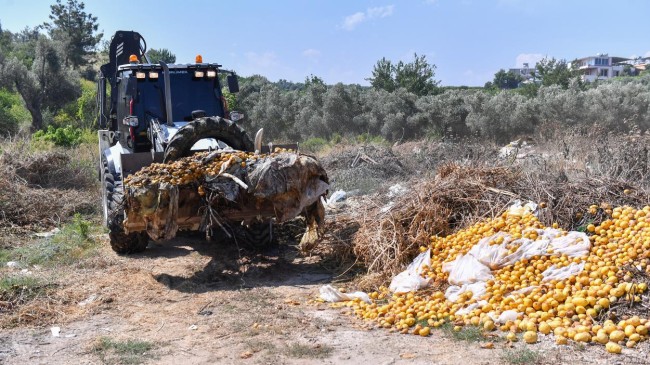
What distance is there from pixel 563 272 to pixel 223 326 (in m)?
3.16

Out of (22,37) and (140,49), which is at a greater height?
(22,37)

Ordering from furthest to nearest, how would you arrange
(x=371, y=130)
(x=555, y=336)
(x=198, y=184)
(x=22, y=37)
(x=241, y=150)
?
(x=22, y=37) < (x=371, y=130) < (x=241, y=150) < (x=198, y=184) < (x=555, y=336)

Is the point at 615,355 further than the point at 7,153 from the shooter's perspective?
No

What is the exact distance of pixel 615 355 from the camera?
14.8 feet

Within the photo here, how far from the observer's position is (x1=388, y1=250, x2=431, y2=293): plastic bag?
6301 mm

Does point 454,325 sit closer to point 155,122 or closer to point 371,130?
point 155,122

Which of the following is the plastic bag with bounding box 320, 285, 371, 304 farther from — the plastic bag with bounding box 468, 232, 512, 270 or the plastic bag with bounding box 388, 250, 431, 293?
the plastic bag with bounding box 468, 232, 512, 270

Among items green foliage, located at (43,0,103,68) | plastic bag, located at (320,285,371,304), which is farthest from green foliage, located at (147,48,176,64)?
plastic bag, located at (320,285,371,304)

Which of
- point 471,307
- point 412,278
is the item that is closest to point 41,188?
point 412,278

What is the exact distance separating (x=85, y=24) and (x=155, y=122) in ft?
114

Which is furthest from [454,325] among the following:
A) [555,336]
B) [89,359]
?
[89,359]

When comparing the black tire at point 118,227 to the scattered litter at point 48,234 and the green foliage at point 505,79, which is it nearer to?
the scattered litter at point 48,234

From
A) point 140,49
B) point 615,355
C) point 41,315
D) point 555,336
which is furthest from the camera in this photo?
point 140,49

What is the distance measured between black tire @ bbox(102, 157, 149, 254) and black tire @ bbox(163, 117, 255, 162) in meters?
0.97
